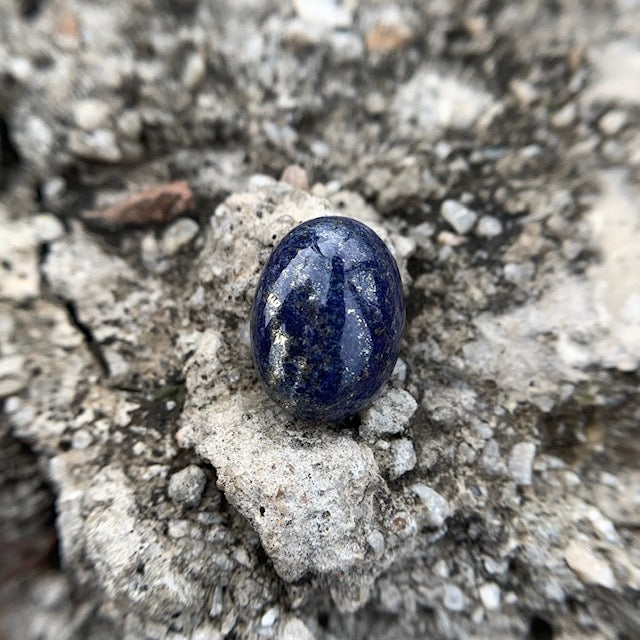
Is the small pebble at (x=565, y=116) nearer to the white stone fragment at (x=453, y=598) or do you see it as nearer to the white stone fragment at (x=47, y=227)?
the white stone fragment at (x=453, y=598)

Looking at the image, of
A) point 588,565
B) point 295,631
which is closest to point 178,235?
point 295,631

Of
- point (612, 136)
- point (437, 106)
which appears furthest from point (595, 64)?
point (437, 106)

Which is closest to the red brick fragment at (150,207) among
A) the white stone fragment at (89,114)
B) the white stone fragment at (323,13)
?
the white stone fragment at (89,114)

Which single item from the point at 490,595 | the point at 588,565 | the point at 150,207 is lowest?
the point at 490,595

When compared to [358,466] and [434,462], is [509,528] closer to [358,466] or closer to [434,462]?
[434,462]

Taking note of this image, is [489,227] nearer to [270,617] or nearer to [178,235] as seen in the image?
[178,235]
